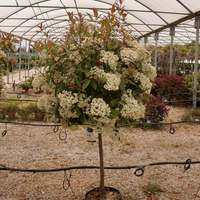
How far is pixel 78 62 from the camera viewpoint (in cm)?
201

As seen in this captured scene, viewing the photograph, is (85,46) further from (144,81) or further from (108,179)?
(108,179)

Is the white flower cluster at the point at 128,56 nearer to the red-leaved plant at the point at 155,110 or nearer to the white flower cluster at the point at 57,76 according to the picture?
the white flower cluster at the point at 57,76

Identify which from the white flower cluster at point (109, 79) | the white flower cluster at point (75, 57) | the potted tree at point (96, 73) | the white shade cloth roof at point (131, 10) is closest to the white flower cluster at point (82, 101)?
the potted tree at point (96, 73)

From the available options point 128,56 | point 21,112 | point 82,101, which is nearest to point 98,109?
point 82,101

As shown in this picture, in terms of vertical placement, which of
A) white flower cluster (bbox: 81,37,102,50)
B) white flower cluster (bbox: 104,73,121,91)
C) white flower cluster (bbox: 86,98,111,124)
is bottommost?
white flower cluster (bbox: 86,98,111,124)

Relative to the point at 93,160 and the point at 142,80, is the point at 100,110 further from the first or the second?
the point at 93,160

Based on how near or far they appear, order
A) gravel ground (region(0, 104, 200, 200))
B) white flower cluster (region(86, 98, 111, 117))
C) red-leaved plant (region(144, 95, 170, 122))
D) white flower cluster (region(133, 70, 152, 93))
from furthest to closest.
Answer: red-leaved plant (region(144, 95, 170, 122)), gravel ground (region(0, 104, 200, 200)), white flower cluster (region(133, 70, 152, 93)), white flower cluster (region(86, 98, 111, 117))

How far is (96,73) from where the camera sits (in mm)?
1843

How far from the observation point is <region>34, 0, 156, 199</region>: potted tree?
1.87 m

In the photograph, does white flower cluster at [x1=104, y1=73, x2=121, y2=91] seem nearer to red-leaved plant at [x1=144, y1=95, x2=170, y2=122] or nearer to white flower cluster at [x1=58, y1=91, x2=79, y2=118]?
white flower cluster at [x1=58, y1=91, x2=79, y2=118]

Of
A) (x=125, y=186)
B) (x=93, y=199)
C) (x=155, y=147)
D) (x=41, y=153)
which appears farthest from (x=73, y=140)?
(x=93, y=199)

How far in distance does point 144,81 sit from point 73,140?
3.46 meters

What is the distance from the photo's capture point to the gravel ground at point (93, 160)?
307 centimetres

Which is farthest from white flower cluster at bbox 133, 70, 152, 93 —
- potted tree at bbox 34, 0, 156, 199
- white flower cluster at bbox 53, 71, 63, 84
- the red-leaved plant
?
the red-leaved plant
